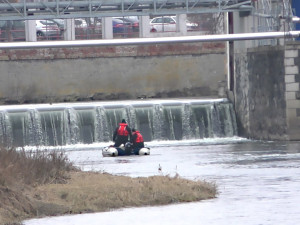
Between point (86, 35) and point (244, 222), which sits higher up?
point (86, 35)

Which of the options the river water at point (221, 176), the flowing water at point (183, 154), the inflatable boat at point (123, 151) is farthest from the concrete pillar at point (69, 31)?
the inflatable boat at point (123, 151)

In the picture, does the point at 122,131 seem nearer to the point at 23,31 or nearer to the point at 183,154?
the point at 183,154

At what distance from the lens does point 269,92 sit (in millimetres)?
45312

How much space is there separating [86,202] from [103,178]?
2250mm

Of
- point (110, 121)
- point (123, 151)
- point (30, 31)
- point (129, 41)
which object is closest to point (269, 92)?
point (129, 41)

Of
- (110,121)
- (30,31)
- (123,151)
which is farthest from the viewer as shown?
(30,31)

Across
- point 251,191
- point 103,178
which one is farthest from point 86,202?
point 251,191

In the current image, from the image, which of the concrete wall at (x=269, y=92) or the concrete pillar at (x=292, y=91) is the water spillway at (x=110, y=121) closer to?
the concrete wall at (x=269, y=92)

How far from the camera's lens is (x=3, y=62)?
57.4 m

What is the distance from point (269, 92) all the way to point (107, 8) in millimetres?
8136

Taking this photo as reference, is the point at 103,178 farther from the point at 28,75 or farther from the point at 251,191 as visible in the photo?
the point at 28,75

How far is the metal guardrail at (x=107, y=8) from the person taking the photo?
44.7m

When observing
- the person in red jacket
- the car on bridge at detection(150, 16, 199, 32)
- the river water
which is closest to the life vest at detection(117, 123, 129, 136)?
the person in red jacket

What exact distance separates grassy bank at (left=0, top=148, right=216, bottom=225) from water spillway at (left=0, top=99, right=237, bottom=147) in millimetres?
Answer: 22263
